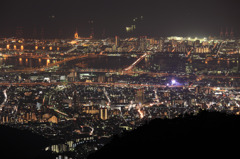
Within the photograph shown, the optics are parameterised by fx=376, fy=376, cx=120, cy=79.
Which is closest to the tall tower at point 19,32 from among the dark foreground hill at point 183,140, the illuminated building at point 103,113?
the illuminated building at point 103,113

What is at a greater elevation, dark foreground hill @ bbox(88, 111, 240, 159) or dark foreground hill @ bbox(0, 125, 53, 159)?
dark foreground hill @ bbox(88, 111, 240, 159)

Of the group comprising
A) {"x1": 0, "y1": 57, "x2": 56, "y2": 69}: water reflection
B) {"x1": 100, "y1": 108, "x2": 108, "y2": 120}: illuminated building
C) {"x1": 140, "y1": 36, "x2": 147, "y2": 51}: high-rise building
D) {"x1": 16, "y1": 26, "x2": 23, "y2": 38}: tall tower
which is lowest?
{"x1": 100, "y1": 108, "x2": 108, "y2": 120}: illuminated building

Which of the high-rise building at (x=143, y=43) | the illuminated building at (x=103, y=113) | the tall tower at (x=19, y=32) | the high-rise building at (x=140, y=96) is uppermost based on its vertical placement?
the tall tower at (x=19, y=32)

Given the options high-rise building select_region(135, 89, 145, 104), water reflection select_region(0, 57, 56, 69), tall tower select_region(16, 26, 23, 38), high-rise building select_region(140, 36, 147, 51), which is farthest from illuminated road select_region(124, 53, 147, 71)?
tall tower select_region(16, 26, 23, 38)

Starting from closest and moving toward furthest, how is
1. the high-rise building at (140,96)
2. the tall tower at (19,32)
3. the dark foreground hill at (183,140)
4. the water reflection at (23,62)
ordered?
the dark foreground hill at (183,140) → the high-rise building at (140,96) → the water reflection at (23,62) → the tall tower at (19,32)

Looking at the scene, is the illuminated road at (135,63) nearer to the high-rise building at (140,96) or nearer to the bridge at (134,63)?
the bridge at (134,63)

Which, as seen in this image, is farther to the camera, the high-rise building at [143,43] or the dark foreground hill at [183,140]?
the high-rise building at [143,43]

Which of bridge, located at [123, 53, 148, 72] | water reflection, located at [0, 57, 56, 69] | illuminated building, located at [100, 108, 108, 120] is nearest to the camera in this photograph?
illuminated building, located at [100, 108, 108, 120]

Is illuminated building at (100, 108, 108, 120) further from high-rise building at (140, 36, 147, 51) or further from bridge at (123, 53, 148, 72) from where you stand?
high-rise building at (140, 36, 147, 51)

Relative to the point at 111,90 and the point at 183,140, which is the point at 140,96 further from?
the point at 183,140
